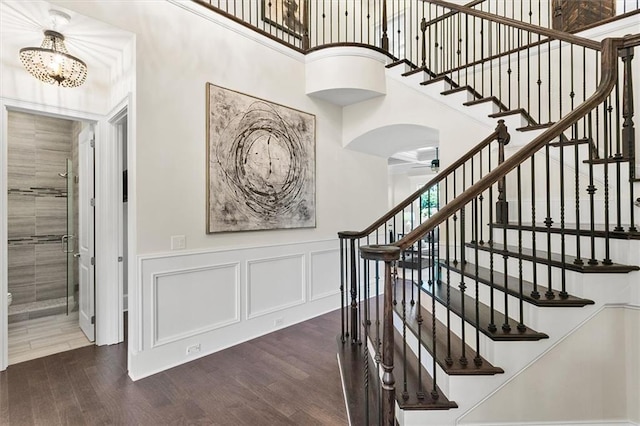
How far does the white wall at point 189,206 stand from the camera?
8.58ft

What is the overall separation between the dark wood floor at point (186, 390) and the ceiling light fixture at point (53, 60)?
7.87ft

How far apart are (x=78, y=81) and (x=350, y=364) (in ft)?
10.5

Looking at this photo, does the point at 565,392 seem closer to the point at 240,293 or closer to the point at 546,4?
the point at 240,293

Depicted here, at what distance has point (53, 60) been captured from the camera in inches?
96.9

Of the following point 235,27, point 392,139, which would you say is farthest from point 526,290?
point 235,27

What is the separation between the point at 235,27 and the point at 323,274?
9.89 ft

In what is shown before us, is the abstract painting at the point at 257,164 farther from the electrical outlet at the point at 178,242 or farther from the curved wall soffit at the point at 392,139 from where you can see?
the curved wall soffit at the point at 392,139

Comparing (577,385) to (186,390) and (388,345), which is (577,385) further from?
(186,390)

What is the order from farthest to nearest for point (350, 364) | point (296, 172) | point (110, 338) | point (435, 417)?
1. point (296, 172)
2. point (110, 338)
3. point (350, 364)
4. point (435, 417)

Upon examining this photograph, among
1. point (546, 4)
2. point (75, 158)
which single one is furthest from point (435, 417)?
point (546, 4)

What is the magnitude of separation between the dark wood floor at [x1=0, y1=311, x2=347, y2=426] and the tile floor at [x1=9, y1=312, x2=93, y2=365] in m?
0.18

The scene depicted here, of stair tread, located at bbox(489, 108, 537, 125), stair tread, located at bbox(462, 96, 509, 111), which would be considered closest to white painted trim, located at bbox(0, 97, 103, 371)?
stair tread, located at bbox(462, 96, 509, 111)

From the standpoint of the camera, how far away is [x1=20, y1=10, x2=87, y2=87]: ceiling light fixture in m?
2.40

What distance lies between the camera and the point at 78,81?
105 inches
